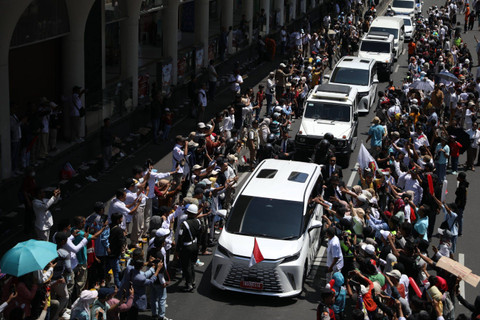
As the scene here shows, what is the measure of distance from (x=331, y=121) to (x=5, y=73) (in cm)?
1017

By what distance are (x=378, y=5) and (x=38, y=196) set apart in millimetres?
50319

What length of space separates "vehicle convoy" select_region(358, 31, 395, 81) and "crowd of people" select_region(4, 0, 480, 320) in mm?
9584

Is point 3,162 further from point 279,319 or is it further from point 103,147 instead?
point 279,319

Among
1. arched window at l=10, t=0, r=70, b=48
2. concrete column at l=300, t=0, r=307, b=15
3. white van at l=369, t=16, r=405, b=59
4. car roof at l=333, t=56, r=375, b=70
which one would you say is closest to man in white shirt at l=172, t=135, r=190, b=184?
arched window at l=10, t=0, r=70, b=48

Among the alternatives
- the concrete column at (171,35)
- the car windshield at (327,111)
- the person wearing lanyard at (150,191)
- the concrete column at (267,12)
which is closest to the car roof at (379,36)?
the concrete column at (267,12)

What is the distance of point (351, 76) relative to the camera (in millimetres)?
31609

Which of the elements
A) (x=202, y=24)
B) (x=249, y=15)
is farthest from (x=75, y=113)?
(x=249, y=15)

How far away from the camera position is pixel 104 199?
21.2 metres

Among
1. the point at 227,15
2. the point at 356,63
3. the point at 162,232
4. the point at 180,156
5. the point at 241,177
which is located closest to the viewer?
the point at 162,232

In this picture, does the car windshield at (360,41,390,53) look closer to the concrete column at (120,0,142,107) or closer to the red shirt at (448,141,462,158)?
the concrete column at (120,0,142,107)

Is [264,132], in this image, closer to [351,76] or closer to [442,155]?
[442,155]

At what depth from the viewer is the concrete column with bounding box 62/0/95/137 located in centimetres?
2312

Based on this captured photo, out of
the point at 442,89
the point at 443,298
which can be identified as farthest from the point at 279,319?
the point at 442,89

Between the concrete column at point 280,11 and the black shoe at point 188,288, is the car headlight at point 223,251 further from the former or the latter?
the concrete column at point 280,11
